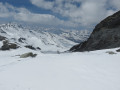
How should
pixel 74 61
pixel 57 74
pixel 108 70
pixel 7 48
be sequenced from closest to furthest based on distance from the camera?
pixel 57 74
pixel 108 70
pixel 74 61
pixel 7 48

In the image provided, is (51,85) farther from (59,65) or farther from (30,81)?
(59,65)

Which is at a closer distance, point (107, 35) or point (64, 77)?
point (64, 77)

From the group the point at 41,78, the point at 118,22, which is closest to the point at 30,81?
the point at 41,78

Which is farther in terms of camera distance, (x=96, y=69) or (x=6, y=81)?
(x=96, y=69)

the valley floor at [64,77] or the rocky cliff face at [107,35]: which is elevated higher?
the rocky cliff face at [107,35]

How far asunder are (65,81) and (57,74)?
1469 mm

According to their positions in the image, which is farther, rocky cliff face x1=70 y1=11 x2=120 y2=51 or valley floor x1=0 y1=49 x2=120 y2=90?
rocky cliff face x1=70 y1=11 x2=120 y2=51

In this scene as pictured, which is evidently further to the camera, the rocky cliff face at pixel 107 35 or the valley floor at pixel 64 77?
the rocky cliff face at pixel 107 35

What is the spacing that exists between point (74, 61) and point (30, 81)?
6936 mm

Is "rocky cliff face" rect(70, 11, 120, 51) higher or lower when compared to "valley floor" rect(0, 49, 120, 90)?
higher

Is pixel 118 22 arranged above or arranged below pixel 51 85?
above

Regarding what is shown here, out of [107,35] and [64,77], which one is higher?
[107,35]

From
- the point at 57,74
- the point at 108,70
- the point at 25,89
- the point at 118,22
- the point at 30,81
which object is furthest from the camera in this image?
the point at 118,22

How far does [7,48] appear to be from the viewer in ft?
403
